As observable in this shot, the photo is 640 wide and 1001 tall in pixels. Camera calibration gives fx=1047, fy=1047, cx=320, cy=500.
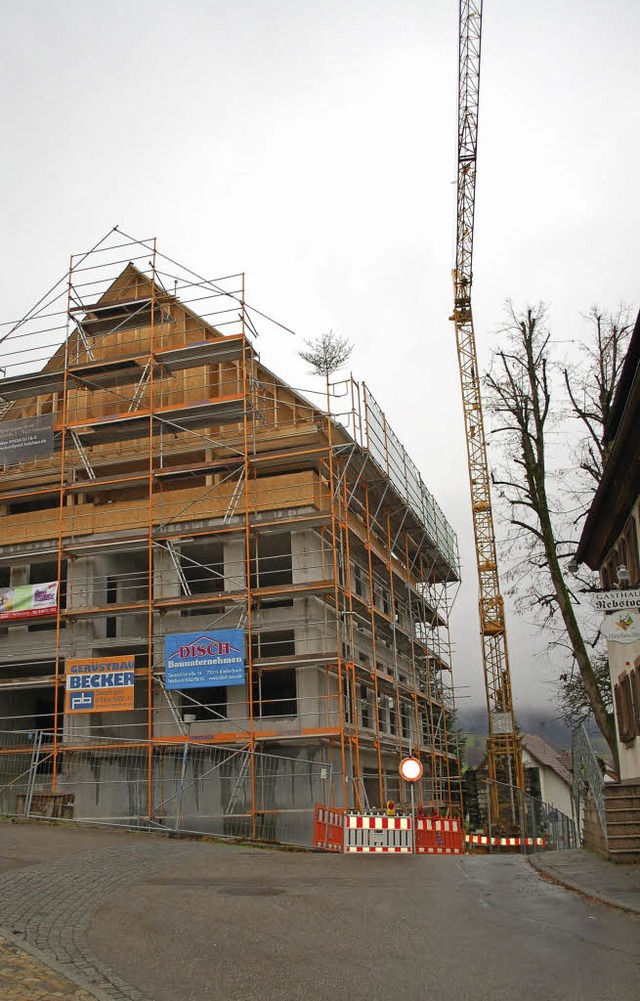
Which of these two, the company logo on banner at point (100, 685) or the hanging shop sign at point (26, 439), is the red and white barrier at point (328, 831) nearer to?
the company logo on banner at point (100, 685)

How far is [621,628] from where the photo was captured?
14188 millimetres

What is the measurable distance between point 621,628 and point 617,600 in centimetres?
106

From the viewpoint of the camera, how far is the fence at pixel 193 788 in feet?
86.3

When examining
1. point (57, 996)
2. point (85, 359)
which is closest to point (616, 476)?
point (57, 996)

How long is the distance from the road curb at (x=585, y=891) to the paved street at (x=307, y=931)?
118mm

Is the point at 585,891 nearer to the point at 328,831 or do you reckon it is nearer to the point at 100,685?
the point at 328,831

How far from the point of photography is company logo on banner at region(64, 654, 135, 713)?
29.9m

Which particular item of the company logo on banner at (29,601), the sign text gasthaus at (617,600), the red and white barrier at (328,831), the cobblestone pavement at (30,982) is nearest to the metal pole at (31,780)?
the red and white barrier at (328,831)

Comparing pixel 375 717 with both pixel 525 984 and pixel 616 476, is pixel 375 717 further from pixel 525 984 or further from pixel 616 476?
pixel 525 984

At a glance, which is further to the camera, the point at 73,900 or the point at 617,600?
the point at 617,600

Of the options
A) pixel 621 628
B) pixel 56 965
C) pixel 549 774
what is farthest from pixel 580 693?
pixel 549 774

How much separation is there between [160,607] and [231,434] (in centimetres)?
612

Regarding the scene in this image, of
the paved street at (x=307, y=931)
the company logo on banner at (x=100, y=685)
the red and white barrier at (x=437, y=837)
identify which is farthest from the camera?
the company logo on banner at (x=100, y=685)

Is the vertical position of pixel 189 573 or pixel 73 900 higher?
pixel 189 573
